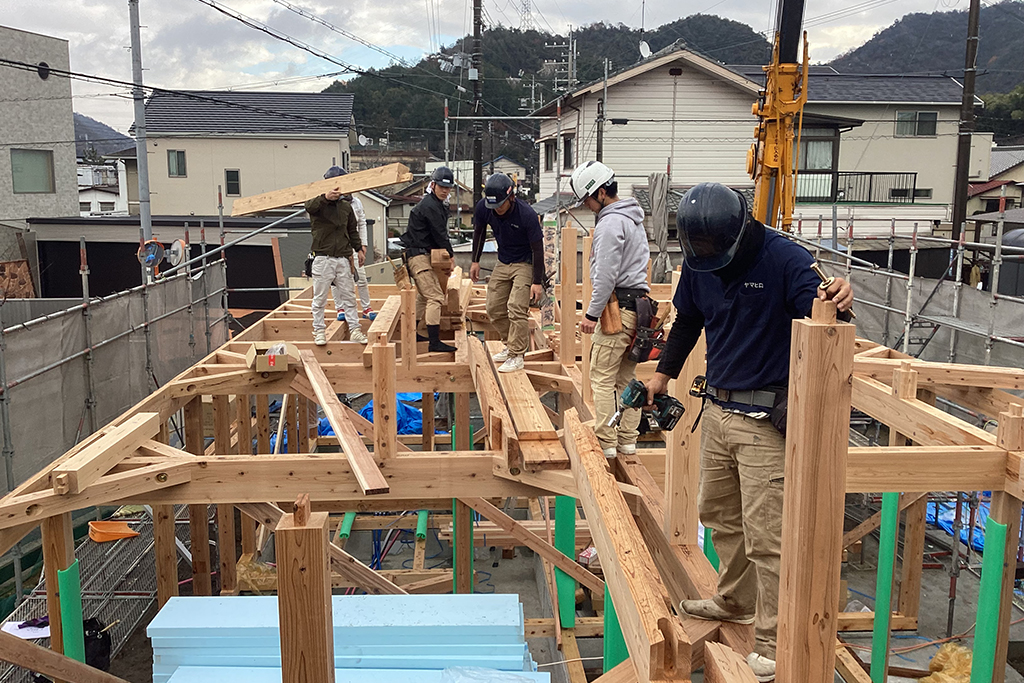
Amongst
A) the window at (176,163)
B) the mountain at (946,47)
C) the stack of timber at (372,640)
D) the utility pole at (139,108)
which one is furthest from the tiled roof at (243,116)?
the mountain at (946,47)

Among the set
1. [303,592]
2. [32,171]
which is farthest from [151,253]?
[32,171]

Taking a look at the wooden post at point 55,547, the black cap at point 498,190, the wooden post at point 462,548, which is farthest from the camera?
the wooden post at point 462,548

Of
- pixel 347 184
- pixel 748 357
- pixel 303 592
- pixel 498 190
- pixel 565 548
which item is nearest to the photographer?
pixel 303 592

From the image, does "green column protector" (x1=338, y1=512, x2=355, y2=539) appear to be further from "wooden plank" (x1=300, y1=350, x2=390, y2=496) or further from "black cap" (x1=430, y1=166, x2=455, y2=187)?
"black cap" (x1=430, y1=166, x2=455, y2=187)

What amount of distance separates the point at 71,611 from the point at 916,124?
102ft

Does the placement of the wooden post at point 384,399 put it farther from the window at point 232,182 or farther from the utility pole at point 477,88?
the window at point 232,182

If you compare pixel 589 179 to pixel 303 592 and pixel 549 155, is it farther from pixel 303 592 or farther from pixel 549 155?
pixel 549 155

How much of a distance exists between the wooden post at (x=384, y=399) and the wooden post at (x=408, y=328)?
2054mm

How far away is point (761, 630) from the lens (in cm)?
296

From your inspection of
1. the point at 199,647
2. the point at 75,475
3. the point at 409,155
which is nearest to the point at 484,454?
the point at 199,647

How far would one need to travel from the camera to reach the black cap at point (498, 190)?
258 inches

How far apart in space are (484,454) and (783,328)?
2.53 metres

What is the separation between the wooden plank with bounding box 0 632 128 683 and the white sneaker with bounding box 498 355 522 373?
11.4ft

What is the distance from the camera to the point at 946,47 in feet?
238
